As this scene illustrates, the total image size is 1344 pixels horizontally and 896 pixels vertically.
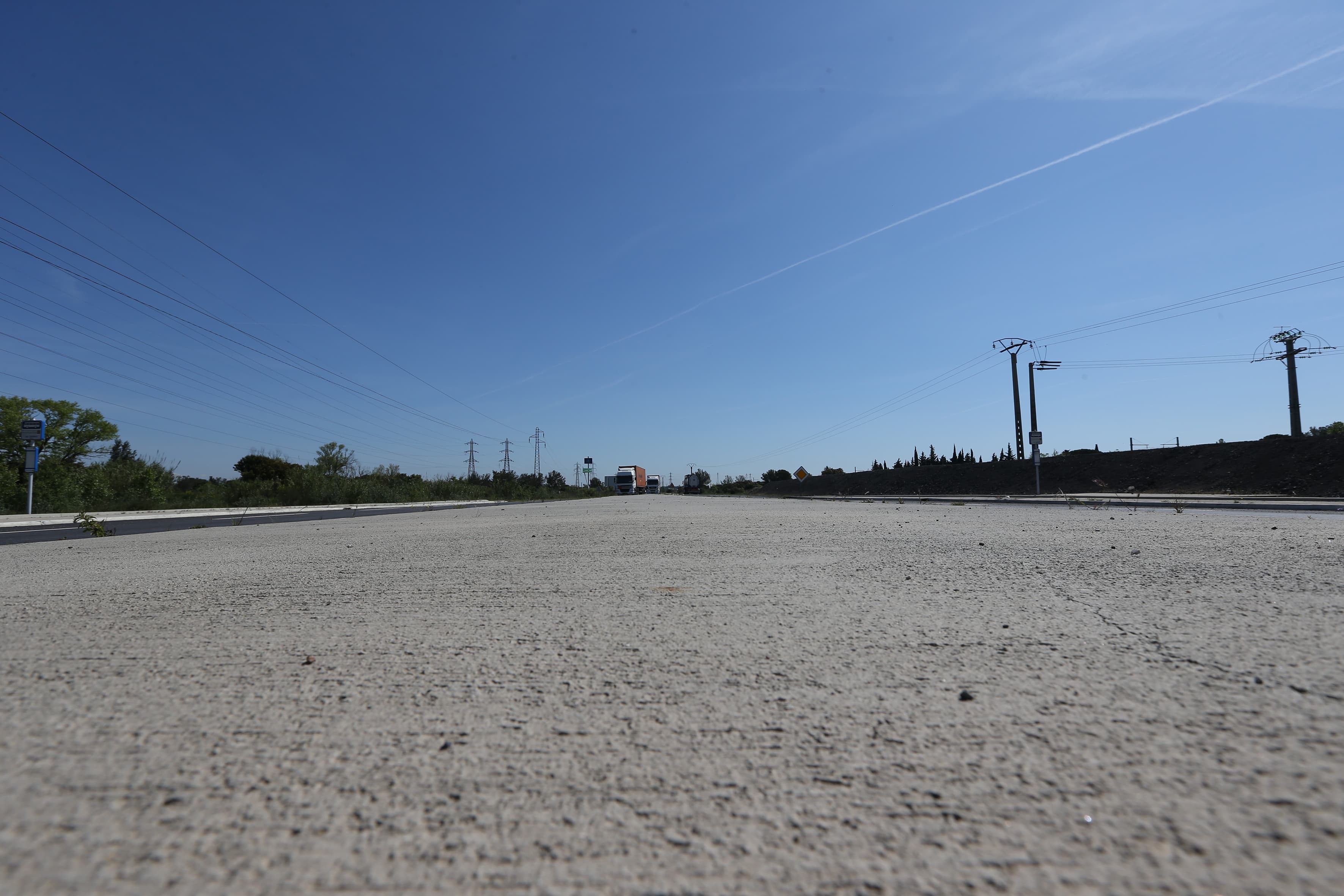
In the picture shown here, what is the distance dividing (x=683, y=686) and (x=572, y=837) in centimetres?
89

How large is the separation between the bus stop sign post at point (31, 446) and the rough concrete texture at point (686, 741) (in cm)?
1917

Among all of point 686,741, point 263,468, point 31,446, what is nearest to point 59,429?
point 263,468

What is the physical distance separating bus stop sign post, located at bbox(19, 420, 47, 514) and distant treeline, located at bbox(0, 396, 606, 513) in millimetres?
2145

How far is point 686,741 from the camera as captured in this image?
5.75 ft

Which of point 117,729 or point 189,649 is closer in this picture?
point 117,729

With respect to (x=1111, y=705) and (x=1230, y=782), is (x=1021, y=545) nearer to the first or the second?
(x=1111, y=705)

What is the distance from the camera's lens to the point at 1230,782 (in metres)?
1.44

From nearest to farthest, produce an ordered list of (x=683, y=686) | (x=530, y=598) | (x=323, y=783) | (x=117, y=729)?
(x=323, y=783) → (x=117, y=729) → (x=683, y=686) → (x=530, y=598)

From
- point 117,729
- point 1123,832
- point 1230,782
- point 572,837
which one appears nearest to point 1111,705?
point 1230,782

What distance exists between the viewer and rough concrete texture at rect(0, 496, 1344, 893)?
122 cm

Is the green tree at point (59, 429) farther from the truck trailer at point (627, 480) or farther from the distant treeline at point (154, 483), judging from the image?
the truck trailer at point (627, 480)

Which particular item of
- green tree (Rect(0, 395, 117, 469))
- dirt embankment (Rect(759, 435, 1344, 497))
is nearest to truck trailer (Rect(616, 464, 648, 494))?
dirt embankment (Rect(759, 435, 1344, 497))

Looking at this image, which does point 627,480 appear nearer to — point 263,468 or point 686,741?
point 263,468

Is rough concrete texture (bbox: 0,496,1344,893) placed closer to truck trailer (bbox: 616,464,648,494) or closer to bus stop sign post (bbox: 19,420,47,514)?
bus stop sign post (bbox: 19,420,47,514)
